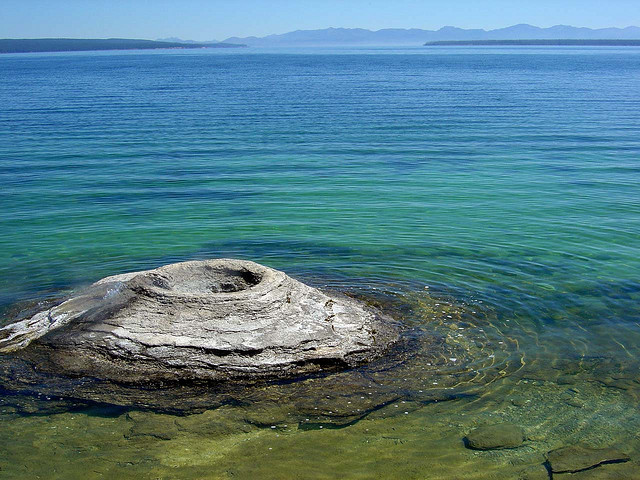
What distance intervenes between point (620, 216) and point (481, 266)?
6000 millimetres

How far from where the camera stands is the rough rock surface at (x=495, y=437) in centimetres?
743

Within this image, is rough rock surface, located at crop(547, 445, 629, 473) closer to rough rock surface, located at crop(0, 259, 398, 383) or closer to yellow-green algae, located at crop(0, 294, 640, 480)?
yellow-green algae, located at crop(0, 294, 640, 480)

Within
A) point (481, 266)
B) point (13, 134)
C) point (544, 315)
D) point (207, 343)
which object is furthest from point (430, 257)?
point (13, 134)

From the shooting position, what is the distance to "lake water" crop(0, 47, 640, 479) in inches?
290

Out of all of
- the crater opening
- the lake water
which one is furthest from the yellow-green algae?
the crater opening

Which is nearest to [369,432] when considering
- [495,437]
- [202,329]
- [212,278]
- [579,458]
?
[495,437]

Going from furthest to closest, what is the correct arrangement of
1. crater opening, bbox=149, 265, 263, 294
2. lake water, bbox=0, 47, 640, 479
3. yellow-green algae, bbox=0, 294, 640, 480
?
crater opening, bbox=149, 265, 263, 294
lake water, bbox=0, 47, 640, 479
yellow-green algae, bbox=0, 294, 640, 480

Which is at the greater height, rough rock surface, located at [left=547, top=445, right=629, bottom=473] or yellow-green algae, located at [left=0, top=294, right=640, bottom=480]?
yellow-green algae, located at [left=0, top=294, right=640, bottom=480]

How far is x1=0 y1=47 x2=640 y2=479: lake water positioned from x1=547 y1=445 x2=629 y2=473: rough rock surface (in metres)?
0.13

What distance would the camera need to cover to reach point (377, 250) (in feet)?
46.8

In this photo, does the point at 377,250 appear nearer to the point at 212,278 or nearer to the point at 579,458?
the point at 212,278

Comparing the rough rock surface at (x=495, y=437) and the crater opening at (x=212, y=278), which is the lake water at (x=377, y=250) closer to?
the rough rock surface at (x=495, y=437)

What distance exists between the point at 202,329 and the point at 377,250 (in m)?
6.13

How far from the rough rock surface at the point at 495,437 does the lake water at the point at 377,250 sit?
114mm
